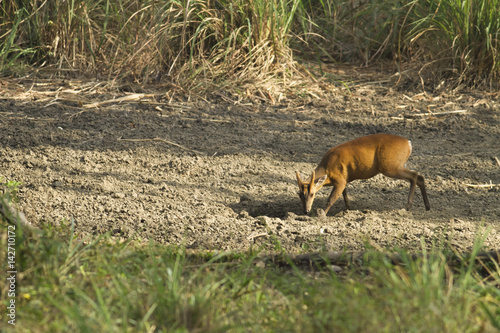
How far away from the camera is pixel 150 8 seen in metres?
7.78

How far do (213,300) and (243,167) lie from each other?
3.07 meters

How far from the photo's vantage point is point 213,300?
2697 millimetres

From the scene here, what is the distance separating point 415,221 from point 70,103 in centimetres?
428

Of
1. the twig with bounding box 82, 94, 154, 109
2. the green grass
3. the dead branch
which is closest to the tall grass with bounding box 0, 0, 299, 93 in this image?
the twig with bounding box 82, 94, 154, 109

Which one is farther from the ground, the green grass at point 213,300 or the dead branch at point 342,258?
the green grass at point 213,300

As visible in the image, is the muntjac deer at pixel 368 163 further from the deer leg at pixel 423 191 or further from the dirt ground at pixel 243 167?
the dirt ground at pixel 243 167

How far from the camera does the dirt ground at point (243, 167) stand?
429cm

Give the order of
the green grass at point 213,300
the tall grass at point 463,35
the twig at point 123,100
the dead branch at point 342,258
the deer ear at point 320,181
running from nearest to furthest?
1. the green grass at point 213,300
2. the dead branch at point 342,258
3. the deer ear at point 320,181
4. the twig at point 123,100
5. the tall grass at point 463,35

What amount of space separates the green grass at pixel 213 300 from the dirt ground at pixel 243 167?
2.80 ft

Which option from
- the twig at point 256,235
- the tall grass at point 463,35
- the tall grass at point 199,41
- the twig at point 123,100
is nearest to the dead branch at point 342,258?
the twig at point 256,235

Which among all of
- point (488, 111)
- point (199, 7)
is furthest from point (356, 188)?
point (199, 7)

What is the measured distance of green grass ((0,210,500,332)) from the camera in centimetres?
238

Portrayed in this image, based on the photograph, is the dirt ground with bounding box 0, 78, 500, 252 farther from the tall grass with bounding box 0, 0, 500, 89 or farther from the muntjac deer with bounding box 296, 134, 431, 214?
the tall grass with bounding box 0, 0, 500, 89

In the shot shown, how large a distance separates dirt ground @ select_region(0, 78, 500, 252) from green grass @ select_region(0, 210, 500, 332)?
0.85 m
